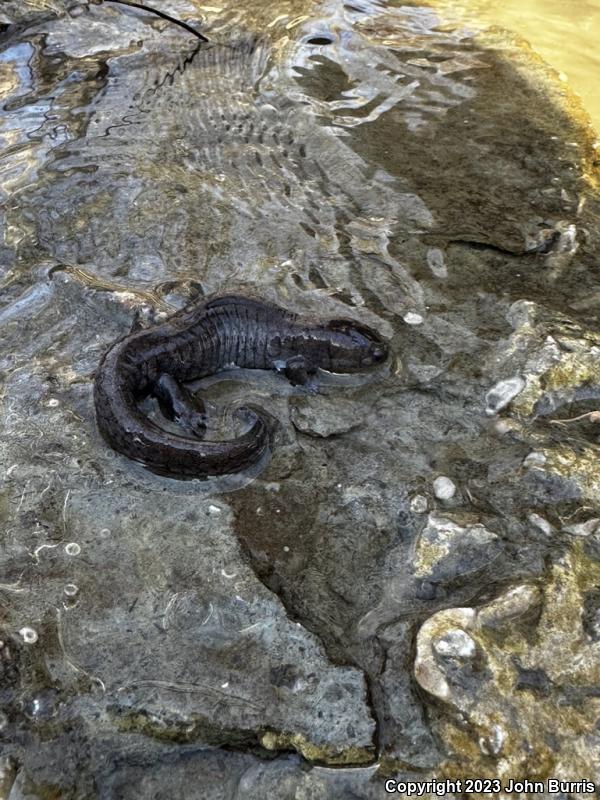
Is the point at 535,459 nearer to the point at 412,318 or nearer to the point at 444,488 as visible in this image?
the point at 444,488

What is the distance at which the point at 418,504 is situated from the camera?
12.0 feet

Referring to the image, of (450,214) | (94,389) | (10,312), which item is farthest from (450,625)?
(450,214)

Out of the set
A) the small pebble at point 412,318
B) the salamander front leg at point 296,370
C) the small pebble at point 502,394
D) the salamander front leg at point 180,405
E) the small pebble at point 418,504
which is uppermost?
the small pebble at point 502,394

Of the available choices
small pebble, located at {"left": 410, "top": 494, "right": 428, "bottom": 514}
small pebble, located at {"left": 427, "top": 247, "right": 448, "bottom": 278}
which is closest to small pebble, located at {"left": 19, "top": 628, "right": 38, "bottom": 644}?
small pebble, located at {"left": 410, "top": 494, "right": 428, "bottom": 514}

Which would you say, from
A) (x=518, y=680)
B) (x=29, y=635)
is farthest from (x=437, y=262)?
(x=29, y=635)

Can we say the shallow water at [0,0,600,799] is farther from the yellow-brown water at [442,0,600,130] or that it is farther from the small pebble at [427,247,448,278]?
the yellow-brown water at [442,0,600,130]

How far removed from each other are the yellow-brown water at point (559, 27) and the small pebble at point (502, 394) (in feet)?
16.8

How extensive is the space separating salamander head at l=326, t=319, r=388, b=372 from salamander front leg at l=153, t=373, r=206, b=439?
967 mm

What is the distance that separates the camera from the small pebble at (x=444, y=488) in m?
3.68

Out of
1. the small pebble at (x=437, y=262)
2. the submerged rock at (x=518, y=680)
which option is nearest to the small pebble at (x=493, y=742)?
the submerged rock at (x=518, y=680)

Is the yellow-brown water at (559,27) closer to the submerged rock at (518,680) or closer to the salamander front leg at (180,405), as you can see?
the salamander front leg at (180,405)

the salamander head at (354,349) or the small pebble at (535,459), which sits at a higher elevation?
the small pebble at (535,459)

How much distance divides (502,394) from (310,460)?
1295 mm

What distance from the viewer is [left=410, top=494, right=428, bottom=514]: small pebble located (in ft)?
11.8
